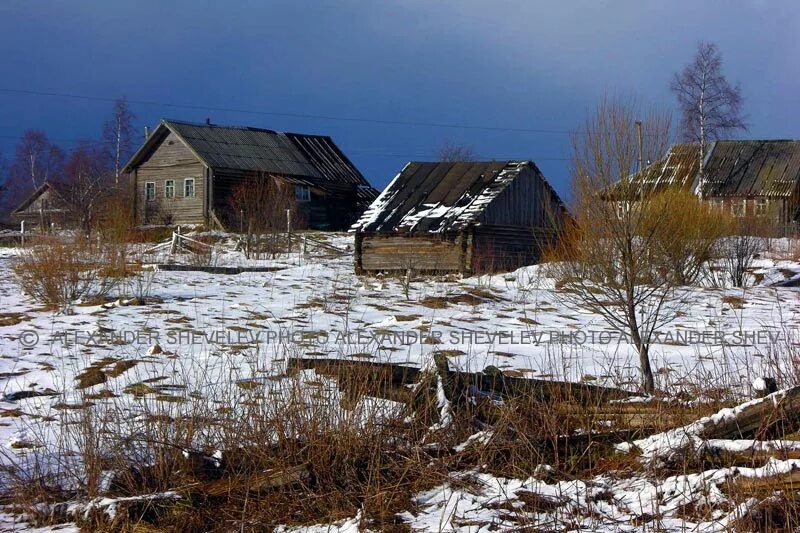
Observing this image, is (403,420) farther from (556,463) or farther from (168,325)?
(168,325)

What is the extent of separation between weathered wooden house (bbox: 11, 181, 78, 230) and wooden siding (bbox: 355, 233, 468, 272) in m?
16.5

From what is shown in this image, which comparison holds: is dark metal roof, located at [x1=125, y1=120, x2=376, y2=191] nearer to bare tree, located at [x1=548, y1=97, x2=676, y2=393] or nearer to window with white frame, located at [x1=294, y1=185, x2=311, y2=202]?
window with white frame, located at [x1=294, y1=185, x2=311, y2=202]

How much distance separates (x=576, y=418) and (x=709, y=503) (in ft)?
4.49

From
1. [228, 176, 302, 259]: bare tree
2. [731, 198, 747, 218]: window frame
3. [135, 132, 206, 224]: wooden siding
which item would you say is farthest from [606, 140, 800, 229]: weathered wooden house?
[135, 132, 206, 224]: wooden siding

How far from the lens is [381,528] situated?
14.8 feet

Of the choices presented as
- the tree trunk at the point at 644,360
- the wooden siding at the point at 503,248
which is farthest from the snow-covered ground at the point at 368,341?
the wooden siding at the point at 503,248

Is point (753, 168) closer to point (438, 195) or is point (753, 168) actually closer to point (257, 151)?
point (438, 195)

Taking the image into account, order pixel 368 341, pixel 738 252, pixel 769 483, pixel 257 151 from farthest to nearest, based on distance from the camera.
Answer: pixel 257 151, pixel 738 252, pixel 368 341, pixel 769 483

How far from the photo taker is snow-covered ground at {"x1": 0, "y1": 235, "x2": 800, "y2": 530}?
5848 millimetres

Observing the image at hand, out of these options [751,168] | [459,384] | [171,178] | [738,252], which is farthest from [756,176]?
[459,384]

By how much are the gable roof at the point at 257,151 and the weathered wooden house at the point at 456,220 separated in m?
14.1

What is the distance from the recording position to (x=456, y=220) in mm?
19312

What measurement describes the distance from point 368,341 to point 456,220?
10.4 m

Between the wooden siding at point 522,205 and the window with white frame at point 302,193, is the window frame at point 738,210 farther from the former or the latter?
the window with white frame at point 302,193
